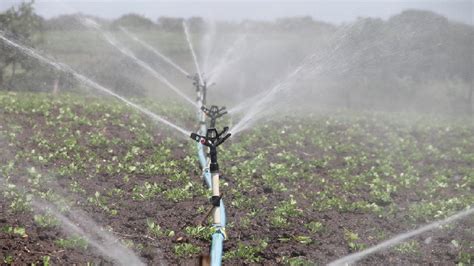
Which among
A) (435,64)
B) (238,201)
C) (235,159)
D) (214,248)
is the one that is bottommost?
(214,248)

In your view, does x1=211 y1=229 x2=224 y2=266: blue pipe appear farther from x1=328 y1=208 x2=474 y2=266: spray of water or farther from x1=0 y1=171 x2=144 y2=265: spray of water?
x1=328 y1=208 x2=474 y2=266: spray of water

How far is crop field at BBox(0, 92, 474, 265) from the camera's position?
8.94 m

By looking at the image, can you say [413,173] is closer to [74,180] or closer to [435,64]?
[74,180]

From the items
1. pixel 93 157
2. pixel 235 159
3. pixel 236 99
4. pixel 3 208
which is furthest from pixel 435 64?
pixel 3 208

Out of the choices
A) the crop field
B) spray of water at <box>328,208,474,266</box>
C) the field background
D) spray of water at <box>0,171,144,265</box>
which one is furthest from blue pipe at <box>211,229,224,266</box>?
spray of water at <box>328,208,474,266</box>

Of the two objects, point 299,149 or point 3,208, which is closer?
point 3,208

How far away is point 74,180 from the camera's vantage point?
1145 centimetres

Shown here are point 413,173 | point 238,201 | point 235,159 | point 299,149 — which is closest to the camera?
point 238,201

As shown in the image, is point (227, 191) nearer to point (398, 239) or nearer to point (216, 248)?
point (398, 239)

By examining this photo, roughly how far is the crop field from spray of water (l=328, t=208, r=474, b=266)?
18 centimetres

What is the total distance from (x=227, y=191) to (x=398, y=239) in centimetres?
377

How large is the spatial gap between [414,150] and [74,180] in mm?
12901

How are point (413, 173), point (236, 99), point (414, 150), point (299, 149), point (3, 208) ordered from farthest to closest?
point (236, 99), point (414, 150), point (299, 149), point (413, 173), point (3, 208)

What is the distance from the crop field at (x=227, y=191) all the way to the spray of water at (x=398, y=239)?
0.58ft
